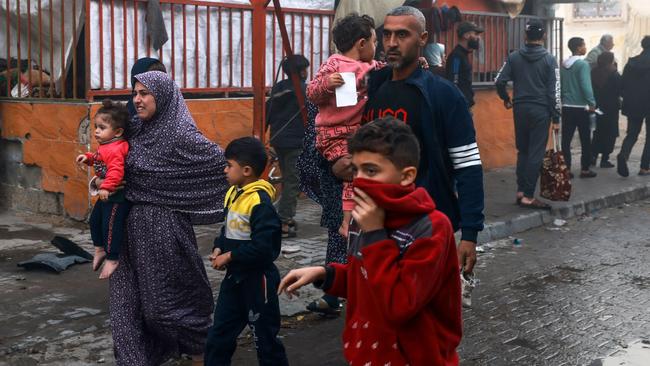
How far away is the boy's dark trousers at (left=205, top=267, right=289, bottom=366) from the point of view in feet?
14.5

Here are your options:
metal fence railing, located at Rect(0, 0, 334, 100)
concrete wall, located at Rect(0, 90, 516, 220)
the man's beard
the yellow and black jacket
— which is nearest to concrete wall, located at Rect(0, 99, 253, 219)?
concrete wall, located at Rect(0, 90, 516, 220)

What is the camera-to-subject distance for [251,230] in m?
4.40

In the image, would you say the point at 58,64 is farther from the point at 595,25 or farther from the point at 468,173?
the point at 595,25

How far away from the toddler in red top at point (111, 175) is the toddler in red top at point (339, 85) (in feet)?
A: 3.79

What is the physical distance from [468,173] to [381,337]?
1.37 meters

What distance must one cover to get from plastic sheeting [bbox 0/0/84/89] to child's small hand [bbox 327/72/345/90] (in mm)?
4477

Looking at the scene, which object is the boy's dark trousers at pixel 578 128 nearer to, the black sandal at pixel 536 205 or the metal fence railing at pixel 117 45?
the black sandal at pixel 536 205

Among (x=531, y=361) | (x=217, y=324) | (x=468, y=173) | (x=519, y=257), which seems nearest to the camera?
(x=468, y=173)

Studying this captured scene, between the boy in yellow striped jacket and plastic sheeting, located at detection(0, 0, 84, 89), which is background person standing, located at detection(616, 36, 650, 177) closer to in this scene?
plastic sheeting, located at detection(0, 0, 84, 89)

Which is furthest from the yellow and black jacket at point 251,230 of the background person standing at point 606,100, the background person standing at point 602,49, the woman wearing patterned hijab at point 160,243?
the background person standing at point 602,49

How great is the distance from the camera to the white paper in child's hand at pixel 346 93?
17.1ft

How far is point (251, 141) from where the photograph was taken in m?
4.49

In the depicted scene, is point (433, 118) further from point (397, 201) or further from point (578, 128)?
point (578, 128)

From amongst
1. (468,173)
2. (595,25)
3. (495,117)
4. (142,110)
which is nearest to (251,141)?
(142,110)
